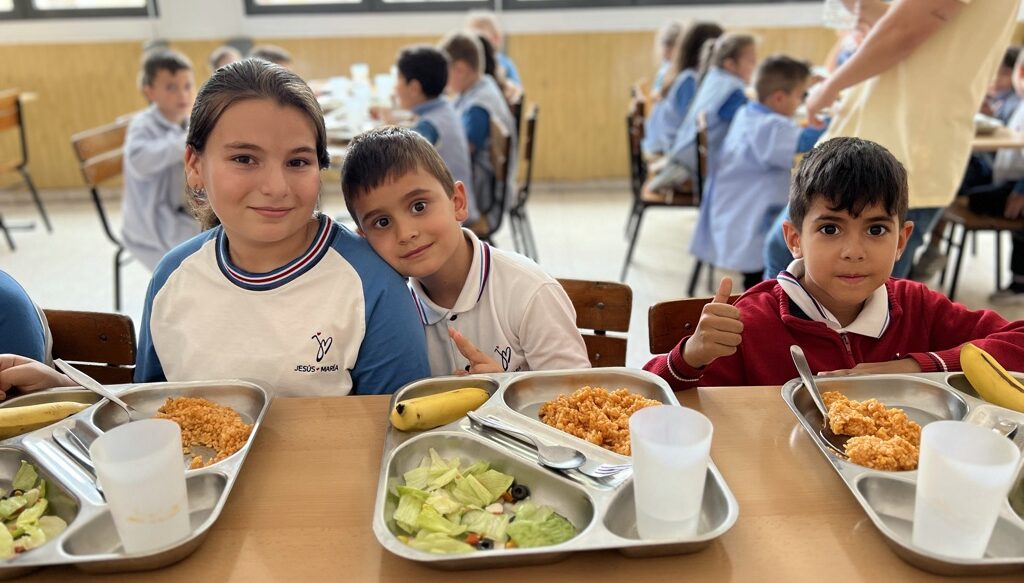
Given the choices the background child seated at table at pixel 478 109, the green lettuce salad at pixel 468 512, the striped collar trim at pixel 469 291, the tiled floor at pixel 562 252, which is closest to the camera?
the green lettuce salad at pixel 468 512

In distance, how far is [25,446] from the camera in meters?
0.97

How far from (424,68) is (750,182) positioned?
54.9 inches

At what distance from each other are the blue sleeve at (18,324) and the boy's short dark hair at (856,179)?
4.53 feet

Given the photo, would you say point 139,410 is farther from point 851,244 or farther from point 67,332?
point 851,244

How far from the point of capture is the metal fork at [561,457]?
35.7 inches

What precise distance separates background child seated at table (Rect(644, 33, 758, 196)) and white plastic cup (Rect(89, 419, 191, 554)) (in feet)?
9.80

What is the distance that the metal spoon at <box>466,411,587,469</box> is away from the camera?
3.01 ft

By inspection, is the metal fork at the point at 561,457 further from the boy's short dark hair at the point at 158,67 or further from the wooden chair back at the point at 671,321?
the boy's short dark hair at the point at 158,67

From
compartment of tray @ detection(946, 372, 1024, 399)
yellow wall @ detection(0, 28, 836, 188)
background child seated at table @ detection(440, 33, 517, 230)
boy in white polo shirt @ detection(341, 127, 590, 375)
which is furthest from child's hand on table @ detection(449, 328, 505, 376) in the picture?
yellow wall @ detection(0, 28, 836, 188)

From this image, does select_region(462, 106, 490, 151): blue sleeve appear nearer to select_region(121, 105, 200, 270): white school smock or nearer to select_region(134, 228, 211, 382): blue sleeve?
select_region(121, 105, 200, 270): white school smock

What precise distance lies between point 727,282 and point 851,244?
298 millimetres

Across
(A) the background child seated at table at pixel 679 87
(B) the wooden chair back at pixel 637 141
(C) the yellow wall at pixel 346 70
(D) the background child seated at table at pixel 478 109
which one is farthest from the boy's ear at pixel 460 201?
(C) the yellow wall at pixel 346 70

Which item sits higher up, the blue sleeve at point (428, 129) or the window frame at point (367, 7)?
the window frame at point (367, 7)

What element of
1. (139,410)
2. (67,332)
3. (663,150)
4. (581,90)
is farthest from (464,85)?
(139,410)
